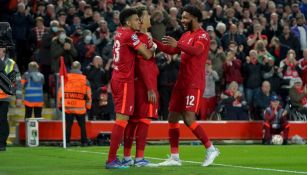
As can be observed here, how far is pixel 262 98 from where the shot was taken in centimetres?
2688

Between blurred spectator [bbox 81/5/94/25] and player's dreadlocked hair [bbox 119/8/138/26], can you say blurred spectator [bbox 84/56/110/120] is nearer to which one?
blurred spectator [bbox 81/5/94/25]

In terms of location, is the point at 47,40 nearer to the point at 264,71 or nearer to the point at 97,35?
the point at 97,35

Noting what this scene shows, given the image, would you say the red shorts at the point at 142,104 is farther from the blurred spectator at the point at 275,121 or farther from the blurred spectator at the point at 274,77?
the blurred spectator at the point at 274,77

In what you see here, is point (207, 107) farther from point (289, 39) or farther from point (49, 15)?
point (49, 15)

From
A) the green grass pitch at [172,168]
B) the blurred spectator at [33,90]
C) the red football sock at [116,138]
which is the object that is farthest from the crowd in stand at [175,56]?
the red football sock at [116,138]

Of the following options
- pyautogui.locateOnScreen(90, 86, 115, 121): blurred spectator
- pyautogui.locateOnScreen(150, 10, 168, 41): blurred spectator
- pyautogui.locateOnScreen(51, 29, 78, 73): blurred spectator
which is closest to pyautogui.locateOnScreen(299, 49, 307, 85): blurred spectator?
pyautogui.locateOnScreen(150, 10, 168, 41): blurred spectator

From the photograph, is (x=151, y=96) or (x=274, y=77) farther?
(x=274, y=77)

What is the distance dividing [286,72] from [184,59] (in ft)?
45.5

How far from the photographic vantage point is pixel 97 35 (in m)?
26.8

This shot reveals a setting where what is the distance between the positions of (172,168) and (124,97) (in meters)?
1.32

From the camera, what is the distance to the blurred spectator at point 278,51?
28.9 metres

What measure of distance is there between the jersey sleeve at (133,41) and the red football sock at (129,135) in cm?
134

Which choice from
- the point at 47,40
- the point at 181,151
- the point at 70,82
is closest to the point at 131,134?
the point at 181,151

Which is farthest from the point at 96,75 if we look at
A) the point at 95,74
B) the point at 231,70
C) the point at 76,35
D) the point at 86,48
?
the point at 231,70
